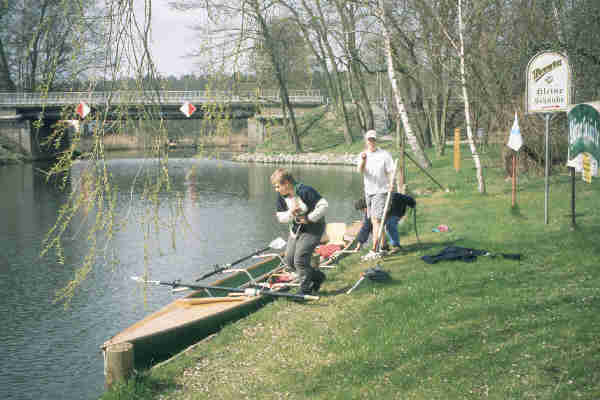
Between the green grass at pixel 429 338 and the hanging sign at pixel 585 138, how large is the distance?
990 millimetres

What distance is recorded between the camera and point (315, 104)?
55125 mm

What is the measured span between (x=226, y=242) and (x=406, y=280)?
7.56m

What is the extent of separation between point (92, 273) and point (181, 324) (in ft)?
18.4

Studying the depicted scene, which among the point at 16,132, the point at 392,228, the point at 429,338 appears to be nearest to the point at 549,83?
the point at 392,228

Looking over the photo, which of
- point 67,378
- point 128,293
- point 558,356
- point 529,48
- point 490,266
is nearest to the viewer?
point 558,356

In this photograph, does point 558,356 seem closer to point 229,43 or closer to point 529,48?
point 229,43

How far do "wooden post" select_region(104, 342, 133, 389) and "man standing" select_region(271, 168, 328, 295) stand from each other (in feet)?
8.17

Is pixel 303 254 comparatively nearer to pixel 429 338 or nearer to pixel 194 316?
pixel 194 316

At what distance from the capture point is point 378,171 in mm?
8906

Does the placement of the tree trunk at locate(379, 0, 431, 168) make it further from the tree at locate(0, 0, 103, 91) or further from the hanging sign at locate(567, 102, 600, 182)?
the tree at locate(0, 0, 103, 91)

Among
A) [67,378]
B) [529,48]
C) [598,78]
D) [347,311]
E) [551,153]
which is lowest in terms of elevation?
[67,378]

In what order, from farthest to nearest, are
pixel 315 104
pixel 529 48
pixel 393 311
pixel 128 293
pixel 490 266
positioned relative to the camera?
pixel 315 104, pixel 529 48, pixel 128 293, pixel 490 266, pixel 393 311

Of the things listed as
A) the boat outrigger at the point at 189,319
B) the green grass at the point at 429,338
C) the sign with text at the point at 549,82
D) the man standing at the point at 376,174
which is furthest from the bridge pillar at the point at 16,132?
the sign with text at the point at 549,82

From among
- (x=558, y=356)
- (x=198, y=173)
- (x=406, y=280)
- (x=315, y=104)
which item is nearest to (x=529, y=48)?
(x=406, y=280)
